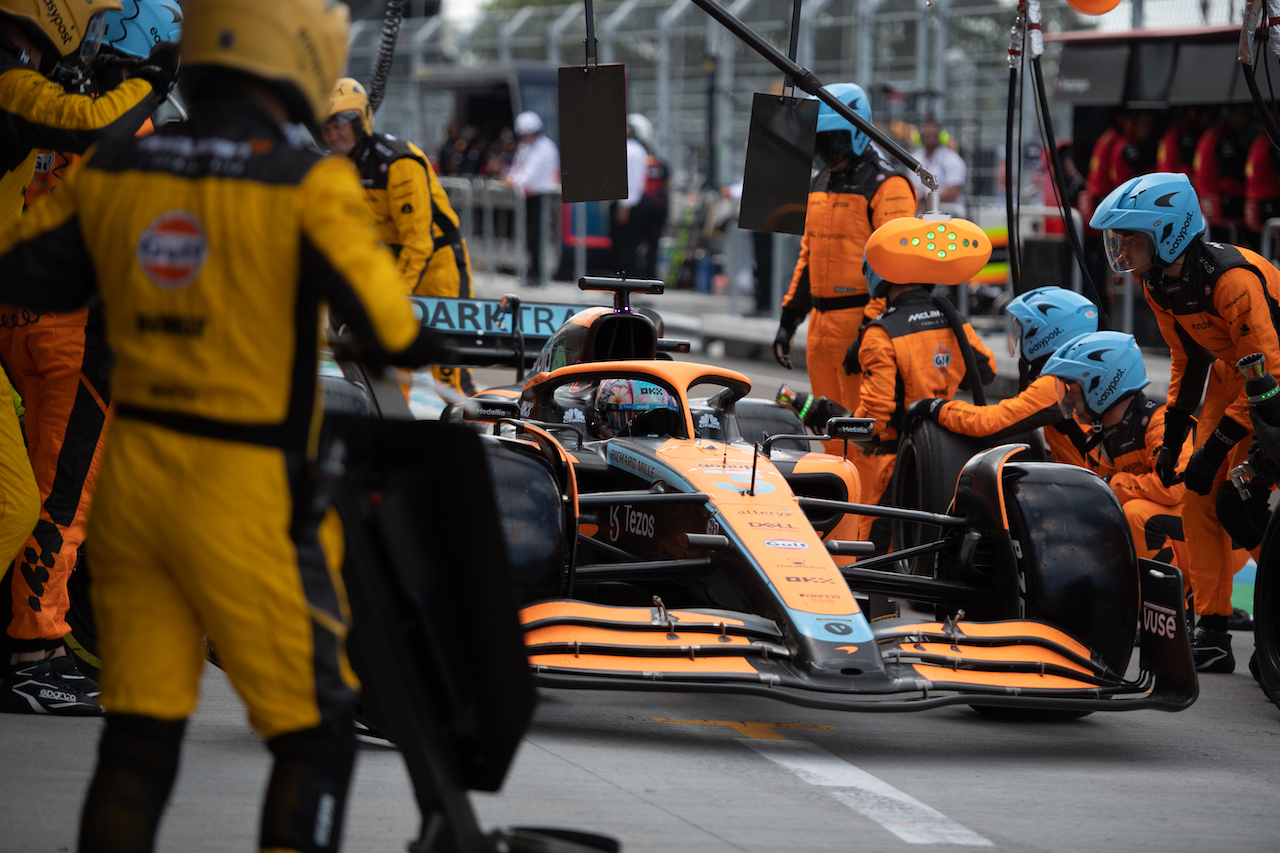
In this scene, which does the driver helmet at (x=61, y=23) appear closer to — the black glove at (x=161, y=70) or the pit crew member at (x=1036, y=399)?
the black glove at (x=161, y=70)

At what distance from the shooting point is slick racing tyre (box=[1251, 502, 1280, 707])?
5582mm

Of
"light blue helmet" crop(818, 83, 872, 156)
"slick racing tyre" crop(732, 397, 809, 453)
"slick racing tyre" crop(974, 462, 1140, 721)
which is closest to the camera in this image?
"slick racing tyre" crop(974, 462, 1140, 721)

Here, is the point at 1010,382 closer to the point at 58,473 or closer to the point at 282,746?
the point at 58,473

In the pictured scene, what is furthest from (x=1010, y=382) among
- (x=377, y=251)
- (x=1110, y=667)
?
(x=377, y=251)

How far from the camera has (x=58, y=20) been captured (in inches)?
190

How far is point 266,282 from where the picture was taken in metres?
2.80

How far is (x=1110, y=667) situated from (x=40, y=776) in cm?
337

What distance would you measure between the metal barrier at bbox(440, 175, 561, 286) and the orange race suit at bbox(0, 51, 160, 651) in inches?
558

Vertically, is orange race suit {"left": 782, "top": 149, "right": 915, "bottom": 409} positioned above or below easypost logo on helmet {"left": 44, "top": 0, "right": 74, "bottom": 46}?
below

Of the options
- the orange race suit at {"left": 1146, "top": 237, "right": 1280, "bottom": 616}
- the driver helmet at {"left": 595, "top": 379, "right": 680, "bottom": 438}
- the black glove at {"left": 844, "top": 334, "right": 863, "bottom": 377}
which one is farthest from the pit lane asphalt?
the black glove at {"left": 844, "top": 334, "right": 863, "bottom": 377}

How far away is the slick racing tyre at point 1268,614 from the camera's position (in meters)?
5.58

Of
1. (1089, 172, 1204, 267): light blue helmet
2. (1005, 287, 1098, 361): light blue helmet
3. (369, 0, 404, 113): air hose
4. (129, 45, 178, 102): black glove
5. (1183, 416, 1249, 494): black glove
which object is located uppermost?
(369, 0, 404, 113): air hose

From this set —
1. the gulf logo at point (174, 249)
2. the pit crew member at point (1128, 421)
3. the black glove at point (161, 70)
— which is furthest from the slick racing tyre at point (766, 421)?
the gulf logo at point (174, 249)

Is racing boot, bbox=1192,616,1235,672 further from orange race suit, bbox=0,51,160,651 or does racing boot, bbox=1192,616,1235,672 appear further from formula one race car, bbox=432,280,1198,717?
orange race suit, bbox=0,51,160,651
